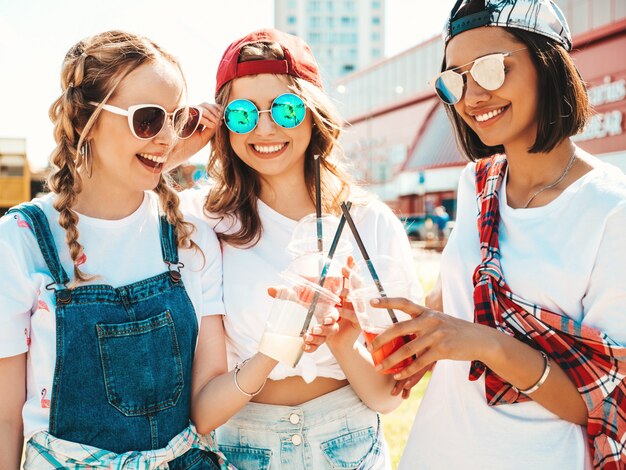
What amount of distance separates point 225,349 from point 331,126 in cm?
121

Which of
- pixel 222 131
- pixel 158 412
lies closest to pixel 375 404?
pixel 158 412

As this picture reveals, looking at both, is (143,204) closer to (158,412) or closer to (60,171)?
(60,171)

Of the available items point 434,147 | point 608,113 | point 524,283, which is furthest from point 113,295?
point 434,147

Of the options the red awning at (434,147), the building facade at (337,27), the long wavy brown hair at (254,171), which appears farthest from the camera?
the building facade at (337,27)

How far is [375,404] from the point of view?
7.64 feet

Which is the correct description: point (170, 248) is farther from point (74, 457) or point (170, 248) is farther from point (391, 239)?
point (391, 239)

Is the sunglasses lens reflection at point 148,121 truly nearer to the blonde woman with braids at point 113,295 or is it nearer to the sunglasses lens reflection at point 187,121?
the blonde woman with braids at point 113,295

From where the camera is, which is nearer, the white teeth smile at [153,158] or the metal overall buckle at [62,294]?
the metal overall buckle at [62,294]

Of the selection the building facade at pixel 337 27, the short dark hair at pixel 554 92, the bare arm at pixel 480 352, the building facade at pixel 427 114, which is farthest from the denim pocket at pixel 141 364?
the building facade at pixel 337 27

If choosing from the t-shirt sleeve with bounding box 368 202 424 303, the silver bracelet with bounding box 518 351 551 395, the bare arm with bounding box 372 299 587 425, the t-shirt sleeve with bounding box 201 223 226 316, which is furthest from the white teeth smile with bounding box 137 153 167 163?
the silver bracelet with bounding box 518 351 551 395

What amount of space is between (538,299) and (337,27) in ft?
291

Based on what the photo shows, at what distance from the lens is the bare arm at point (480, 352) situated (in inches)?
68.5

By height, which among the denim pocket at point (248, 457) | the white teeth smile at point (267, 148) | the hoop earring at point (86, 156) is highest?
the white teeth smile at point (267, 148)

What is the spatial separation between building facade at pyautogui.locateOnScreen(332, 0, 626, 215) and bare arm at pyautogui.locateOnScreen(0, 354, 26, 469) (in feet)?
11.5
